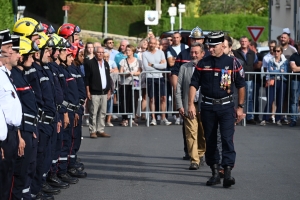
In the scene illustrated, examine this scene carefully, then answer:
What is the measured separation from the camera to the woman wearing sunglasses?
20531 mm

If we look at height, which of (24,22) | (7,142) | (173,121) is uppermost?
(24,22)

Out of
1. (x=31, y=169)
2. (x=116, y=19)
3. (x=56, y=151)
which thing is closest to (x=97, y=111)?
(x=56, y=151)

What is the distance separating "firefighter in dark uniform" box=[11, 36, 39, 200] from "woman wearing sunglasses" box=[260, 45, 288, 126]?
11.6m

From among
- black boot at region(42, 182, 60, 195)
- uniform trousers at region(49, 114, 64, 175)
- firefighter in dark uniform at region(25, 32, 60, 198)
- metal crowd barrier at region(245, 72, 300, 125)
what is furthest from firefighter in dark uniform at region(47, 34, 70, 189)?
metal crowd barrier at region(245, 72, 300, 125)

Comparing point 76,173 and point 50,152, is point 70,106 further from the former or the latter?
point 50,152

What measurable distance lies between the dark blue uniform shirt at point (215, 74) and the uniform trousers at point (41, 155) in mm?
2597

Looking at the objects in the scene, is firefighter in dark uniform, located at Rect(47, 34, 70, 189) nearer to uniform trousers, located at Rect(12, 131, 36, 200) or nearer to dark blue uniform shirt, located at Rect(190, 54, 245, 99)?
dark blue uniform shirt, located at Rect(190, 54, 245, 99)

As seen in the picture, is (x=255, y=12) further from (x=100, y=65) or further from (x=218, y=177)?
(x=218, y=177)

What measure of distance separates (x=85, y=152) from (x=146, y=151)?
1.13 m

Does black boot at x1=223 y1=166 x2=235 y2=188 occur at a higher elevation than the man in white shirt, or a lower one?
lower

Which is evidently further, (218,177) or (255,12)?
(255,12)

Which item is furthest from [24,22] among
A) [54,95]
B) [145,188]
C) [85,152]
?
[85,152]

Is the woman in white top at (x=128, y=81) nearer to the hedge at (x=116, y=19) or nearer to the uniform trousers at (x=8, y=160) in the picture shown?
the uniform trousers at (x=8, y=160)

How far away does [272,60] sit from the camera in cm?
2064
